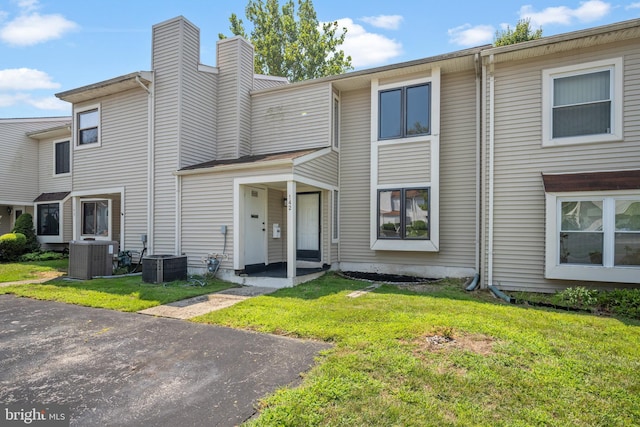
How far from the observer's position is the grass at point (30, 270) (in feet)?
30.5

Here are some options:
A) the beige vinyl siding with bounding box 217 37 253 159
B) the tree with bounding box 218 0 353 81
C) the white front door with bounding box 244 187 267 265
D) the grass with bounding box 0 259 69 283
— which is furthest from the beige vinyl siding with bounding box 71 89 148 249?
the tree with bounding box 218 0 353 81

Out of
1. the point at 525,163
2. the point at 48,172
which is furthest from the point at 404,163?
the point at 48,172

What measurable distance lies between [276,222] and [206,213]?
2319mm

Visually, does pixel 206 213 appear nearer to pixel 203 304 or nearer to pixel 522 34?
pixel 203 304

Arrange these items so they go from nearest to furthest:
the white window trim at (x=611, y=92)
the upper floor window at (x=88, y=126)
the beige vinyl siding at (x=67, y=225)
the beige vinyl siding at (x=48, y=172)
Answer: the white window trim at (x=611, y=92), the upper floor window at (x=88, y=126), the beige vinyl siding at (x=67, y=225), the beige vinyl siding at (x=48, y=172)

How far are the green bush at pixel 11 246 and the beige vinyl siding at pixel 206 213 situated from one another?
8.21 meters

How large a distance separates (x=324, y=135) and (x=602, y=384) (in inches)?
318

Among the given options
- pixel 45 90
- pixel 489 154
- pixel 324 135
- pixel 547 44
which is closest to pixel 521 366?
pixel 489 154

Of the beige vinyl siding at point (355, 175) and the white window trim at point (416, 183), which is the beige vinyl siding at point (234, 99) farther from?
the white window trim at point (416, 183)

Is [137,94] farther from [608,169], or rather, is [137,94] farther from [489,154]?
[608,169]

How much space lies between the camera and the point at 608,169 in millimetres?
7059

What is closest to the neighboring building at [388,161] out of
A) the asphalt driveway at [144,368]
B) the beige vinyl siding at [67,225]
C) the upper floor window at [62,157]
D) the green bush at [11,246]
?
the green bush at [11,246]

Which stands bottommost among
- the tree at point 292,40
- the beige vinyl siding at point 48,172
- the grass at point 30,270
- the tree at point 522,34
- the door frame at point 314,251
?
the grass at point 30,270

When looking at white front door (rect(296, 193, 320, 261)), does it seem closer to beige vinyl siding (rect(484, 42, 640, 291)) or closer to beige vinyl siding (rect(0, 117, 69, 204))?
beige vinyl siding (rect(484, 42, 640, 291))
